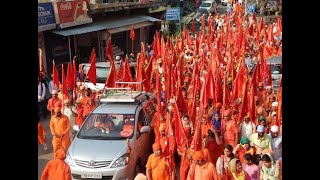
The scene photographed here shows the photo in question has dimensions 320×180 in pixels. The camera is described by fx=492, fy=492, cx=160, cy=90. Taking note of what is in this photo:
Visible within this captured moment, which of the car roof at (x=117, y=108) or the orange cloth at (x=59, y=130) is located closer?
the car roof at (x=117, y=108)

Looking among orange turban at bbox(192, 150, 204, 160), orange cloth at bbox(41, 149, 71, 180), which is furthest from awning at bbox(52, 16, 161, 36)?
orange turban at bbox(192, 150, 204, 160)

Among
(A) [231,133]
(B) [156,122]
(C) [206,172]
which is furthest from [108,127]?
(C) [206,172]

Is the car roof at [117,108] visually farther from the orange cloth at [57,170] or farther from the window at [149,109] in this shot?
the orange cloth at [57,170]

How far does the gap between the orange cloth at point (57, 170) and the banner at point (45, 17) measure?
12.9m

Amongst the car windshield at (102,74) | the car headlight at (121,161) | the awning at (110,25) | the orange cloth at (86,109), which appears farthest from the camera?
the awning at (110,25)

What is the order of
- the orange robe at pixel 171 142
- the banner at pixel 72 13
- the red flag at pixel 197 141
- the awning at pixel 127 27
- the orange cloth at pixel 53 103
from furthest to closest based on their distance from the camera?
the awning at pixel 127 27 < the banner at pixel 72 13 < the orange cloth at pixel 53 103 < the orange robe at pixel 171 142 < the red flag at pixel 197 141

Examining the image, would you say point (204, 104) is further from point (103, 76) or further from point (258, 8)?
point (258, 8)

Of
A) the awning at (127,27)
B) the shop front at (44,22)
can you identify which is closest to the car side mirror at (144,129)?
the shop front at (44,22)

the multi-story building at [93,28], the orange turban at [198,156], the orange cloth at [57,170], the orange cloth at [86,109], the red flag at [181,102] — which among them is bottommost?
the orange cloth at [57,170]

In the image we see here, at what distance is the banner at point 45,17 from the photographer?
1964 centimetres

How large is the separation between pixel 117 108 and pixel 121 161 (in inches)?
65.4

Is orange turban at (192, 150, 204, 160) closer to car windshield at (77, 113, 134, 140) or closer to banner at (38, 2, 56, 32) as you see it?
car windshield at (77, 113, 134, 140)
